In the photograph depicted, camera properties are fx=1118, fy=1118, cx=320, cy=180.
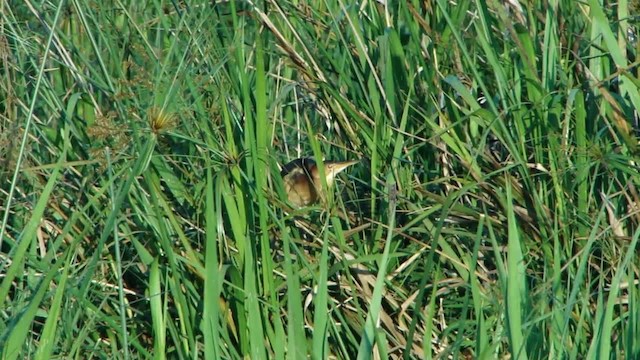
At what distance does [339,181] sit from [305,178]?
10 centimetres

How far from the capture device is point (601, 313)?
2.10 m

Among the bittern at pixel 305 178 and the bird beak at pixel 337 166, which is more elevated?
the bird beak at pixel 337 166

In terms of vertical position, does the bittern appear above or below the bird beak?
below

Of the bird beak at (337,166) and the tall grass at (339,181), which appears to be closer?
the tall grass at (339,181)

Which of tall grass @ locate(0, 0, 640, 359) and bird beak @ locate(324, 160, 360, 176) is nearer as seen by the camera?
tall grass @ locate(0, 0, 640, 359)

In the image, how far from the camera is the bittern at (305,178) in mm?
2857

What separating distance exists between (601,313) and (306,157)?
1.12m

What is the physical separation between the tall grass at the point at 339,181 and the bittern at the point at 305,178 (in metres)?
0.06

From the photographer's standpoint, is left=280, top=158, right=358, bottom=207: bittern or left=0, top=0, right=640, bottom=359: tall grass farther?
left=280, top=158, right=358, bottom=207: bittern

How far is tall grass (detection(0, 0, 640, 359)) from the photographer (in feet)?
7.36

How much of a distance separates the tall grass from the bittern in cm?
6

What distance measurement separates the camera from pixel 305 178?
294 cm

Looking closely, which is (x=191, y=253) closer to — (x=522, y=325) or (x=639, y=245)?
(x=522, y=325)

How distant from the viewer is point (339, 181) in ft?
9.75
